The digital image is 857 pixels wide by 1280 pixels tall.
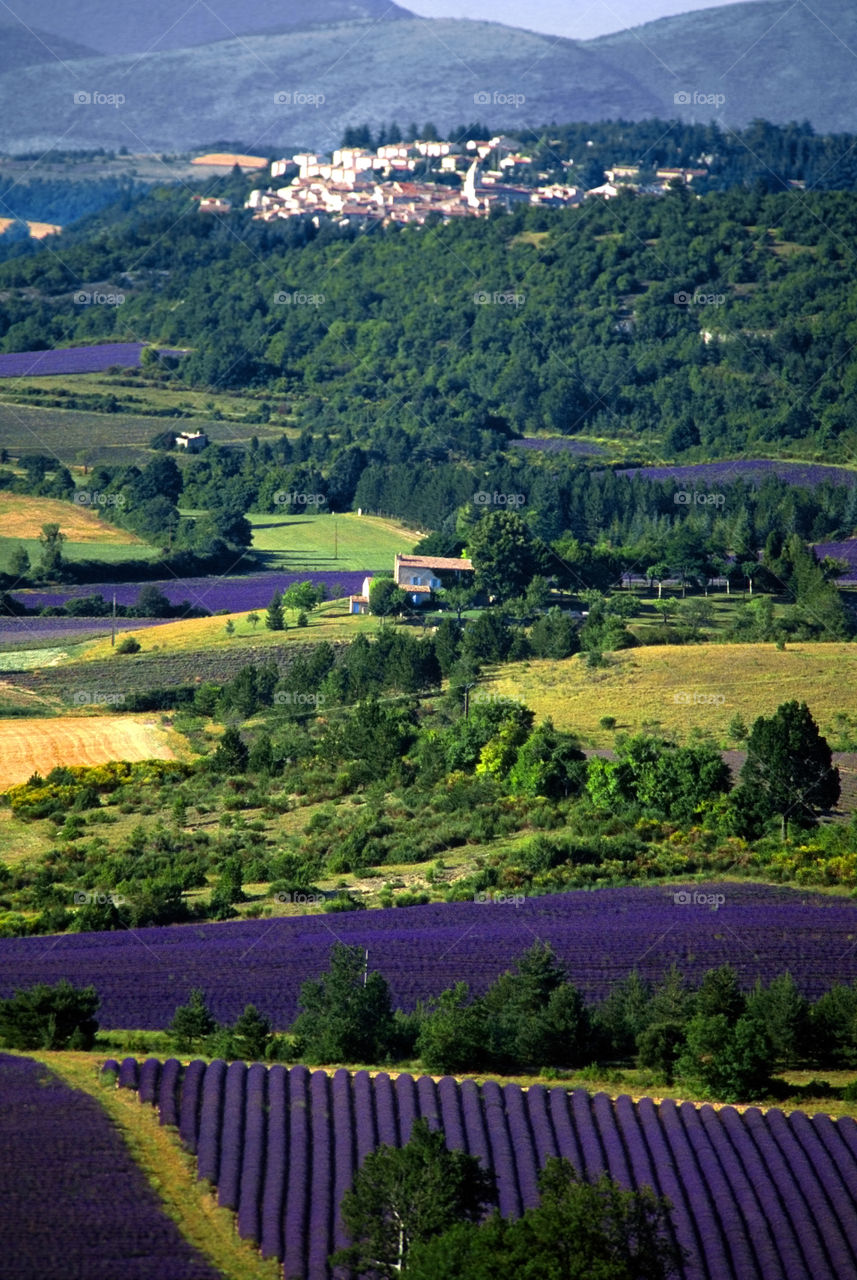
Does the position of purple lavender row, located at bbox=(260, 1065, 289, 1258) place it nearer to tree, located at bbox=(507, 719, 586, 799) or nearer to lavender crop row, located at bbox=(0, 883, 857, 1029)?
lavender crop row, located at bbox=(0, 883, 857, 1029)

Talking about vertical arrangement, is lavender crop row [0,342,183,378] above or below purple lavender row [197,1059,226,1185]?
above

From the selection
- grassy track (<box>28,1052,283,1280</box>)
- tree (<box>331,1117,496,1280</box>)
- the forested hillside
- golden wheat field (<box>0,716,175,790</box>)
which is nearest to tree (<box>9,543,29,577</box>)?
golden wheat field (<box>0,716,175,790</box>)

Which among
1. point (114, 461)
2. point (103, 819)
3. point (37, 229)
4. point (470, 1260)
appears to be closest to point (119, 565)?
point (114, 461)

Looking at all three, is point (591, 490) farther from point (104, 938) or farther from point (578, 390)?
point (104, 938)

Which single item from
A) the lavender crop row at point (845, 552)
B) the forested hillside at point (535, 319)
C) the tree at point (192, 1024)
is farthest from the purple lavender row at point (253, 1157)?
the forested hillside at point (535, 319)

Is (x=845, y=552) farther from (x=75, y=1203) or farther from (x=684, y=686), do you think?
(x=75, y=1203)

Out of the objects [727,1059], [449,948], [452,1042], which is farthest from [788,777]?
[452,1042]
